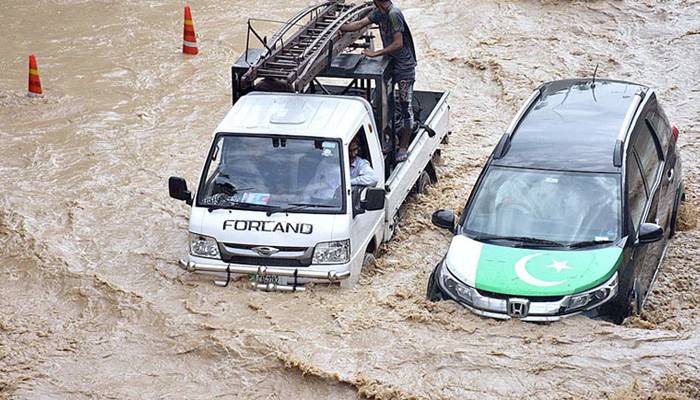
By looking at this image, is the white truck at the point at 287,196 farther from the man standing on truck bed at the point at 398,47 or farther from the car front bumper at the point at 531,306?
the car front bumper at the point at 531,306

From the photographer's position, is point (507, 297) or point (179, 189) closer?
point (507, 297)

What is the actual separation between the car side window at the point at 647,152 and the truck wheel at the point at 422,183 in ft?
9.31

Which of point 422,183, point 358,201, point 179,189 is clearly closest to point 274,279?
point 358,201

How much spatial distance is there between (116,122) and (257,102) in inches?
210

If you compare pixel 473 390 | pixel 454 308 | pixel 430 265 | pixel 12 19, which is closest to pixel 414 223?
pixel 430 265

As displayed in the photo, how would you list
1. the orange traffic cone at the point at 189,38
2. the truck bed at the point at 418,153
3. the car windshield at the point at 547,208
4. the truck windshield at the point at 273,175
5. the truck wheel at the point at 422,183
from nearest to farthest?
1. the car windshield at the point at 547,208
2. the truck windshield at the point at 273,175
3. the truck bed at the point at 418,153
4. the truck wheel at the point at 422,183
5. the orange traffic cone at the point at 189,38

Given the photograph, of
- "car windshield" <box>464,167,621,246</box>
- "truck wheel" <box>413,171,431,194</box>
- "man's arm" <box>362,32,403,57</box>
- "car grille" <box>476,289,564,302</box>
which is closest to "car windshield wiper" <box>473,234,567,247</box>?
"car windshield" <box>464,167,621,246</box>

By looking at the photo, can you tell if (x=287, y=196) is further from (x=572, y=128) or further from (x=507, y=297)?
(x=572, y=128)

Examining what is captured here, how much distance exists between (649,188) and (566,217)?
3.95ft

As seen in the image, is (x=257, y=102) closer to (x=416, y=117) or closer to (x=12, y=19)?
(x=416, y=117)

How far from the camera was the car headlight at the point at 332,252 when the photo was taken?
9531 millimetres

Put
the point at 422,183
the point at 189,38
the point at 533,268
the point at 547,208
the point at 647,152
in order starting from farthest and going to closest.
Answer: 1. the point at 189,38
2. the point at 422,183
3. the point at 647,152
4. the point at 547,208
5. the point at 533,268

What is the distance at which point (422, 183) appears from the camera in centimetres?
1261

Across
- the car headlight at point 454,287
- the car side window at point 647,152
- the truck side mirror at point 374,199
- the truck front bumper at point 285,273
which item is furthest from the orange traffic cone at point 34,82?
the car side window at point 647,152
